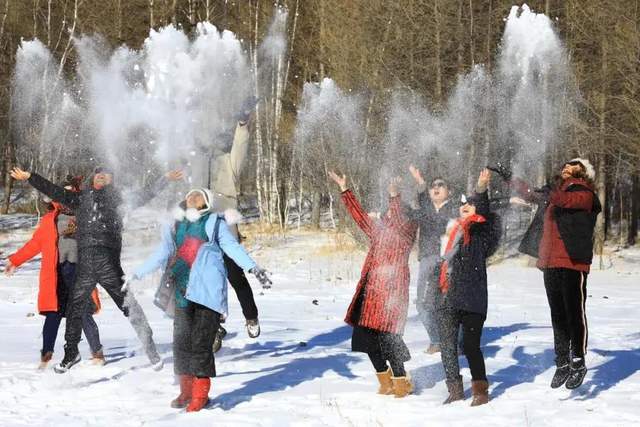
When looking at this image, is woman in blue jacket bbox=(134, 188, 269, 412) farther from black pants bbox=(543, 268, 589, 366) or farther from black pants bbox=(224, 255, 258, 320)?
black pants bbox=(543, 268, 589, 366)

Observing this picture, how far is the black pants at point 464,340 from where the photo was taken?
22.1ft

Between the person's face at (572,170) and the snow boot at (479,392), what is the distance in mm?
1727

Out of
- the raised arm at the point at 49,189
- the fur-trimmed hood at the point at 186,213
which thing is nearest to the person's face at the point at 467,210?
the fur-trimmed hood at the point at 186,213

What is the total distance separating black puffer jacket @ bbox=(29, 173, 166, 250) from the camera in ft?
26.5

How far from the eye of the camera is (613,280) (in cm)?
1841

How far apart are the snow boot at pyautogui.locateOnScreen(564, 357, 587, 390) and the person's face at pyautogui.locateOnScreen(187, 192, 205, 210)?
304 cm

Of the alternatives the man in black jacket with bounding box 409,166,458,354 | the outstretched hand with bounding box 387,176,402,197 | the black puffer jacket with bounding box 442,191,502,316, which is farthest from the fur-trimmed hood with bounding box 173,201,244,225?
the black puffer jacket with bounding box 442,191,502,316

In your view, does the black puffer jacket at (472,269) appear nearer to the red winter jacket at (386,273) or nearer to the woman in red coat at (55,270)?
the red winter jacket at (386,273)

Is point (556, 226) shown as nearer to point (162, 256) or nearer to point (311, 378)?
point (311, 378)

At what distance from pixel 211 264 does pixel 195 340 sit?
0.56m

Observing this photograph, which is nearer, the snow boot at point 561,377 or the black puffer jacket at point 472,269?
the black puffer jacket at point 472,269

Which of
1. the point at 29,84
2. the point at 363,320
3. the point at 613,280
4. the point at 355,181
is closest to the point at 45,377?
the point at 363,320

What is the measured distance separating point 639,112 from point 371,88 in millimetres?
6722

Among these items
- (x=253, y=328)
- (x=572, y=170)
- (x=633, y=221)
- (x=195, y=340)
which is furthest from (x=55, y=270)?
(x=633, y=221)
